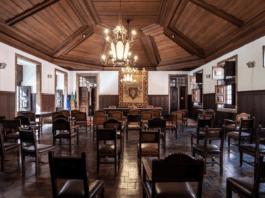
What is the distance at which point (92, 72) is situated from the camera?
1305cm

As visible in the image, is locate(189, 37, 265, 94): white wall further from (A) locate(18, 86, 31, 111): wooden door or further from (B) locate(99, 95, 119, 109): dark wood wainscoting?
(A) locate(18, 86, 31, 111): wooden door

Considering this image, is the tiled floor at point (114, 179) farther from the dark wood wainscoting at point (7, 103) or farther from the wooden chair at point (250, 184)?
the dark wood wainscoting at point (7, 103)

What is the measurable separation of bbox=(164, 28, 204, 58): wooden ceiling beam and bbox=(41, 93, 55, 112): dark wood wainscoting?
750 centimetres

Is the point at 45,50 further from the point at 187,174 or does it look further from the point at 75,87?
the point at 187,174

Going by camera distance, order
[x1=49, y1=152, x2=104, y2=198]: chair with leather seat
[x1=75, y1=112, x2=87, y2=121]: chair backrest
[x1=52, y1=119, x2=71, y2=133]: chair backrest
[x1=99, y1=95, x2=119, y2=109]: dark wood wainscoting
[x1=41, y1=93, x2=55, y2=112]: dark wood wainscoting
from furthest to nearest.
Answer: [x1=99, y1=95, x2=119, y2=109]: dark wood wainscoting → [x1=41, y1=93, x2=55, y2=112]: dark wood wainscoting → [x1=75, y1=112, x2=87, y2=121]: chair backrest → [x1=52, y1=119, x2=71, y2=133]: chair backrest → [x1=49, y1=152, x2=104, y2=198]: chair with leather seat

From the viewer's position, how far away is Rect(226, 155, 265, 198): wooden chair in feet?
→ 5.05

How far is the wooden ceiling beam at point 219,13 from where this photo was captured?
5.97 m

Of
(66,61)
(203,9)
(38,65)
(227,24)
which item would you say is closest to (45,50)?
(38,65)

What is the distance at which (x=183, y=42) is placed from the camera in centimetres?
923

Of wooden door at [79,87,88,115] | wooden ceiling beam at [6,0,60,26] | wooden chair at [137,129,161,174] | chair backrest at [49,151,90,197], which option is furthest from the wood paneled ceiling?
chair backrest at [49,151,90,197]

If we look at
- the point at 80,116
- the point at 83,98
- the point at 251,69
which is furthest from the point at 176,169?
the point at 83,98

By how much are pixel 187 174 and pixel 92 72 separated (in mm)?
12321

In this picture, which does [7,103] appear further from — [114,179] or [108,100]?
[108,100]

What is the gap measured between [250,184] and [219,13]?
608cm
